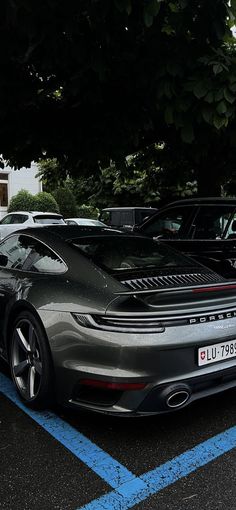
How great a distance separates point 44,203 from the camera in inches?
936

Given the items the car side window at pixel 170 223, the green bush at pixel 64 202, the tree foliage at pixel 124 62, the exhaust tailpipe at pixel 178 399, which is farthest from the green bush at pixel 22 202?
the exhaust tailpipe at pixel 178 399

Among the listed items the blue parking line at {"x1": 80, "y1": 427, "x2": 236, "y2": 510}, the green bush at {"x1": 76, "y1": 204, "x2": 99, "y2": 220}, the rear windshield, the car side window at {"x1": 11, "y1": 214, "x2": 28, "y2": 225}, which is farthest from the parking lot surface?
the green bush at {"x1": 76, "y1": 204, "x2": 99, "y2": 220}

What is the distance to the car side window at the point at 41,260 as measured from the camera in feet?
11.5

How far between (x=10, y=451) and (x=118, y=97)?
4.47 metres

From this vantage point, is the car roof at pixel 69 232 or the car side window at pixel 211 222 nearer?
the car roof at pixel 69 232

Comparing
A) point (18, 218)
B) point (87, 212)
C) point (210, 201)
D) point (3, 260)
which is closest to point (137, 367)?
point (3, 260)

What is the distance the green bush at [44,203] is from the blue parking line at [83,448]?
67.3 ft

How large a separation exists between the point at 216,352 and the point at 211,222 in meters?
3.77

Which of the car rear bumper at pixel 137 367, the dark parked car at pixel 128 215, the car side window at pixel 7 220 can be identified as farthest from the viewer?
the car side window at pixel 7 220

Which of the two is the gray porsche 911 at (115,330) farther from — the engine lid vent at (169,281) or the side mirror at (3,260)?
the side mirror at (3,260)

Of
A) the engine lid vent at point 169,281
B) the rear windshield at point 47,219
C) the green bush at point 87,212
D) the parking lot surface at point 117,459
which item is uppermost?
the green bush at point 87,212

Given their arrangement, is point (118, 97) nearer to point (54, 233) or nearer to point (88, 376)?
point (54, 233)

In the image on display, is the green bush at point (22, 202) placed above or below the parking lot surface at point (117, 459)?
above

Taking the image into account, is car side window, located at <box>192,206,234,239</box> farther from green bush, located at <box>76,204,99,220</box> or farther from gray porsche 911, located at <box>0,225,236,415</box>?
green bush, located at <box>76,204,99,220</box>
